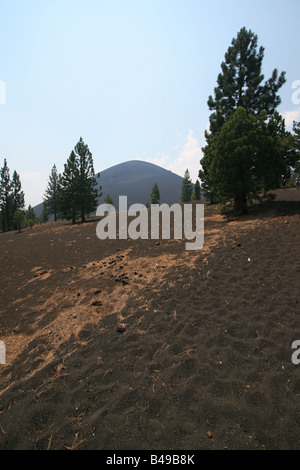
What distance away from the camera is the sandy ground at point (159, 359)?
8.72ft

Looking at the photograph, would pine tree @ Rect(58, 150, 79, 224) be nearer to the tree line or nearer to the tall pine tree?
the tall pine tree

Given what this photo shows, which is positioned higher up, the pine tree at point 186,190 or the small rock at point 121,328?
the pine tree at point 186,190

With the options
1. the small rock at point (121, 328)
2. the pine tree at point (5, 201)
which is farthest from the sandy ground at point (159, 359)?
the pine tree at point (5, 201)

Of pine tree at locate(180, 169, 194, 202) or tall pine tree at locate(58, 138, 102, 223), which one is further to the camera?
pine tree at locate(180, 169, 194, 202)

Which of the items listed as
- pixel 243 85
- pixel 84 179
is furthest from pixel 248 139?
pixel 84 179

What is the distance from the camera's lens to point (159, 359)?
3.74 meters

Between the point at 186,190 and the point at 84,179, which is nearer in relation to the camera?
the point at 84,179

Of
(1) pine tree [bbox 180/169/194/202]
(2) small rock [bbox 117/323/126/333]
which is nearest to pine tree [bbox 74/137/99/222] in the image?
(2) small rock [bbox 117/323/126/333]

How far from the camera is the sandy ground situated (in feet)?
8.72

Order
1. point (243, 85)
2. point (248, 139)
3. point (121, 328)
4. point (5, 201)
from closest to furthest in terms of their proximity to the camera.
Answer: point (121, 328) < point (248, 139) < point (243, 85) < point (5, 201)

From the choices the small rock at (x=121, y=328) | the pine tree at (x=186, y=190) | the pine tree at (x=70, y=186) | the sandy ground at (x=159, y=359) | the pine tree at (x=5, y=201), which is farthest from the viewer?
the pine tree at (x=186, y=190)

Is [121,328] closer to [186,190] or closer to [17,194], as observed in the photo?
[17,194]

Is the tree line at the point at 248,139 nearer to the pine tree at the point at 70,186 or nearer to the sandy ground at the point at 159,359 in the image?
the sandy ground at the point at 159,359

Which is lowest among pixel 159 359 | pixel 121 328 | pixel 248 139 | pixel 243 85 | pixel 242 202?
pixel 159 359
